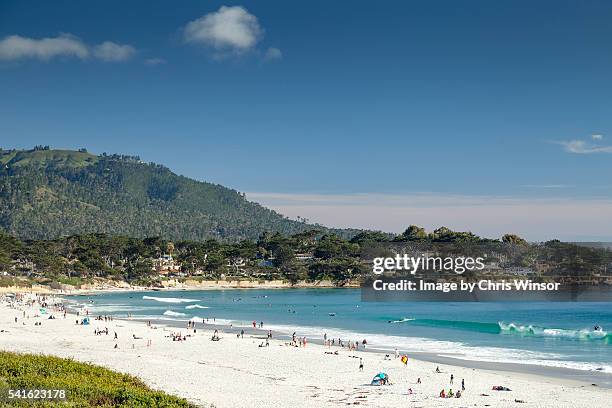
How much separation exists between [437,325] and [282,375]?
39426mm

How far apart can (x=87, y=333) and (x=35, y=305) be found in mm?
35812

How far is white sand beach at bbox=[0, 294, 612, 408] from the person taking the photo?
29.5 meters

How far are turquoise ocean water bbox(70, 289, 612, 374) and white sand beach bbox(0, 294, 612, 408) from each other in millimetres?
8272

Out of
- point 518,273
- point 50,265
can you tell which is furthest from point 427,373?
point 518,273

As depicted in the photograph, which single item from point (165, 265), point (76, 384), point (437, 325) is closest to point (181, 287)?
point (165, 265)

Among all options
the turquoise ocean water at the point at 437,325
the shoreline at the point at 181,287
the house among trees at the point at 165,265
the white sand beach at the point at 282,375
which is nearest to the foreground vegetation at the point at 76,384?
the white sand beach at the point at 282,375

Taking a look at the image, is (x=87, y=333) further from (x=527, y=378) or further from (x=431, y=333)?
(x=527, y=378)

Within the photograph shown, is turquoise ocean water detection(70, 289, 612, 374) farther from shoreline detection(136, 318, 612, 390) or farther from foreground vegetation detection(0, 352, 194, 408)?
foreground vegetation detection(0, 352, 194, 408)

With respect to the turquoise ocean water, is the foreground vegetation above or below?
above

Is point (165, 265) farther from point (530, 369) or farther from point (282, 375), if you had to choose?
point (530, 369)

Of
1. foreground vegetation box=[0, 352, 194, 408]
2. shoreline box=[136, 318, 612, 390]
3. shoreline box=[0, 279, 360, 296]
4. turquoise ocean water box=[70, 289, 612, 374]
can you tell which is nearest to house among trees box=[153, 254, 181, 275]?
shoreline box=[0, 279, 360, 296]

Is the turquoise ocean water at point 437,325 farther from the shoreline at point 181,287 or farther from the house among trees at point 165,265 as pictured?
the house among trees at point 165,265

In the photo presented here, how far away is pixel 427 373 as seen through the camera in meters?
37.8

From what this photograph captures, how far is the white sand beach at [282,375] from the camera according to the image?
29.5 m
